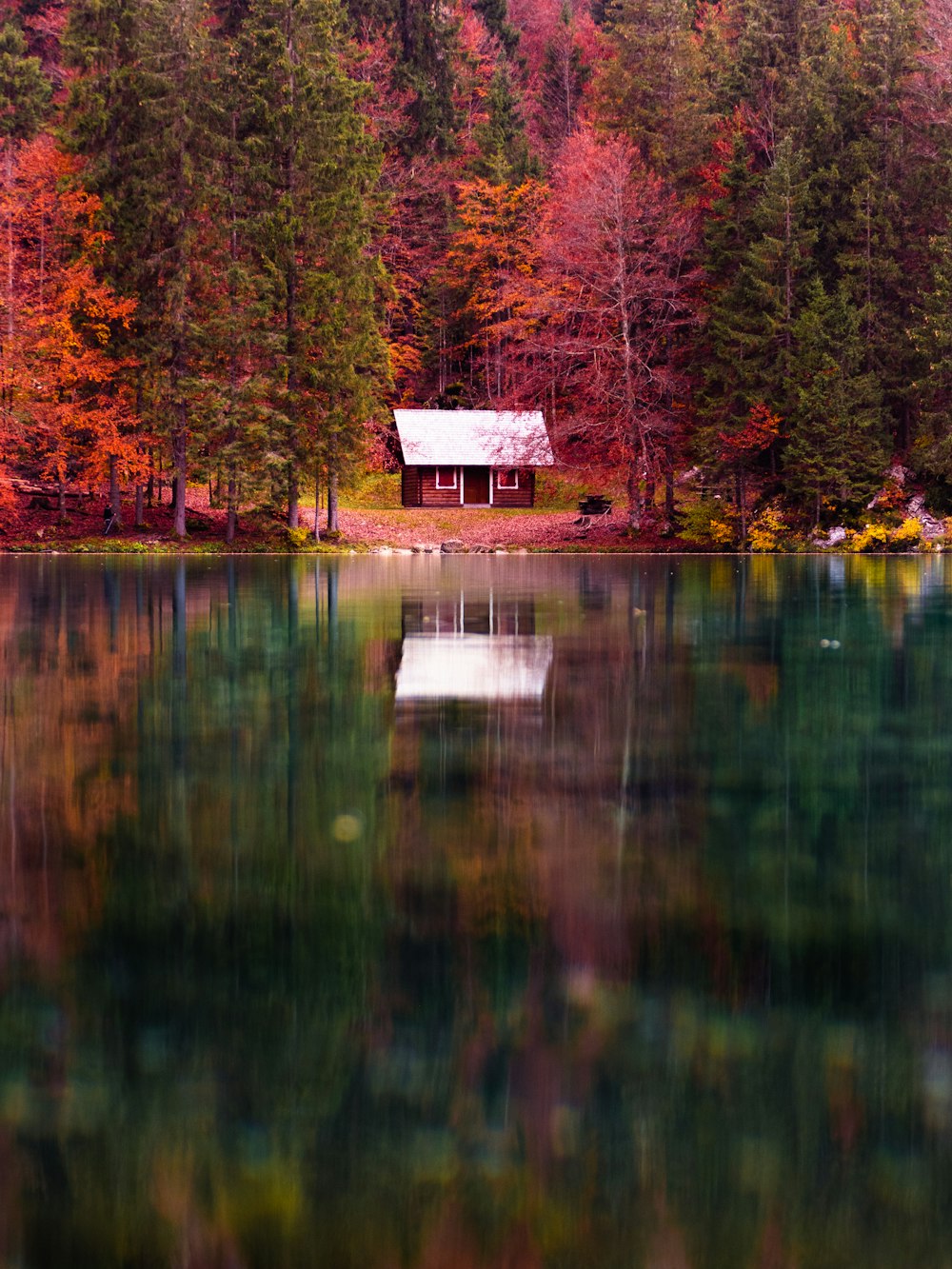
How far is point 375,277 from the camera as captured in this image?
4962cm

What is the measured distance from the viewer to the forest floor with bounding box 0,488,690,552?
4569 cm

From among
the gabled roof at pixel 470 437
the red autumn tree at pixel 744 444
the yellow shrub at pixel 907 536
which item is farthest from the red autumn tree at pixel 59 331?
the yellow shrub at pixel 907 536

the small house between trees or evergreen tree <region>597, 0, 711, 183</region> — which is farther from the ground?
evergreen tree <region>597, 0, 711, 183</region>

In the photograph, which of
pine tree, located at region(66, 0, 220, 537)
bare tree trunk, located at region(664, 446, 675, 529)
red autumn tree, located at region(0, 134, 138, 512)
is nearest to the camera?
red autumn tree, located at region(0, 134, 138, 512)

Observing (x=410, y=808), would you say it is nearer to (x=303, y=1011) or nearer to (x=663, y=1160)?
(x=303, y=1011)

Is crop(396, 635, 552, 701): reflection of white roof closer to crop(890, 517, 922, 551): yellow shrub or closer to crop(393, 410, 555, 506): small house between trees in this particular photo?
crop(890, 517, 922, 551): yellow shrub

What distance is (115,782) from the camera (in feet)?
21.6

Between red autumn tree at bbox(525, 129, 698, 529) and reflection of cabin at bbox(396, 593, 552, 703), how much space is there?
33430 millimetres

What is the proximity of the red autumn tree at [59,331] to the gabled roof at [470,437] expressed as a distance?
15.1m

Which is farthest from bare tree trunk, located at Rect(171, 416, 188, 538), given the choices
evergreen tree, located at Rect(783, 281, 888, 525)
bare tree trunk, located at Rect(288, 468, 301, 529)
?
evergreen tree, located at Rect(783, 281, 888, 525)

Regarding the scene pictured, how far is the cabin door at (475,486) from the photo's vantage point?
6269cm

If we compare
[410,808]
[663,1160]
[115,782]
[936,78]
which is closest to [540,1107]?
[663,1160]

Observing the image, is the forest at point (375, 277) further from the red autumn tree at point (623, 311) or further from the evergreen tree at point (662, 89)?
the evergreen tree at point (662, 89)

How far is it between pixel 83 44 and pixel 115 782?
1801 inches
